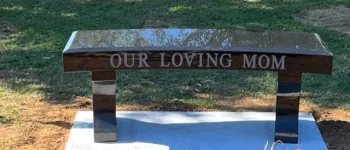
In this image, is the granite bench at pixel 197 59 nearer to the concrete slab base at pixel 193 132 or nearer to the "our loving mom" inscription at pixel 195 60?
the "our loving mom" inscription at pixel 195 60

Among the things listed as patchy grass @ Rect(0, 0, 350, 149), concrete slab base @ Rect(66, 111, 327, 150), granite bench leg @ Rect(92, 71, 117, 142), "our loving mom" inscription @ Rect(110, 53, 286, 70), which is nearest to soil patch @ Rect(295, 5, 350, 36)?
patchy grass @ Rect(0, 0, 350, 149)

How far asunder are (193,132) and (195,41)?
2.31ft

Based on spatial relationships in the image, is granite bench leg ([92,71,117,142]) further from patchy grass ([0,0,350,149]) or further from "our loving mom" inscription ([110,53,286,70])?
patchy grass ([0,0,350,149])

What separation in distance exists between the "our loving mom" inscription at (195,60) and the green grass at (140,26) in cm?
117

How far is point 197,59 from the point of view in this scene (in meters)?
4.01

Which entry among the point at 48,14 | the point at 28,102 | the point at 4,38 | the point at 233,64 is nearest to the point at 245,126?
the point at 233,64

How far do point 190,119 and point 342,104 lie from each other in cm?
140

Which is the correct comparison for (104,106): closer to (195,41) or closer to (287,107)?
(195,41)

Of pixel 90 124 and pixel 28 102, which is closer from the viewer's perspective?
pixel 90 124

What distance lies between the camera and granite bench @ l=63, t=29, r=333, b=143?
3.98m

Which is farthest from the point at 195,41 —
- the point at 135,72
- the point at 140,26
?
the point at 140,26

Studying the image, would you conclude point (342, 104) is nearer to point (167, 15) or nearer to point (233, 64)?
point (233, 64)

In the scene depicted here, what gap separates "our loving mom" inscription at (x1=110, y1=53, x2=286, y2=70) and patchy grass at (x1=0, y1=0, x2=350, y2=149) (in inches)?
37.7

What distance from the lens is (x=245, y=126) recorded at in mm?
4551
